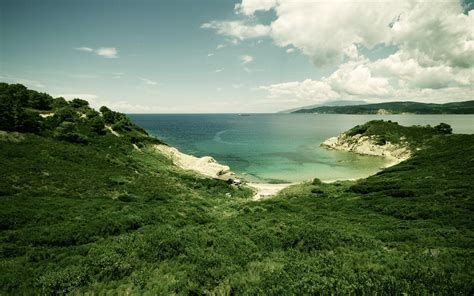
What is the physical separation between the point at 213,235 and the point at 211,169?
33648 mm

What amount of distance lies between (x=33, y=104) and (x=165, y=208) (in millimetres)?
49660

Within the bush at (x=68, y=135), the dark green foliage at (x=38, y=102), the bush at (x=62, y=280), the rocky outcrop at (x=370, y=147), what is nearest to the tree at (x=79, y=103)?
the dark green foliage at (x=38, y=102)

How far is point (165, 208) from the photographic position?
21.8 meters

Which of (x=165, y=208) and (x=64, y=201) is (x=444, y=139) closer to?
(x=165, y=208)

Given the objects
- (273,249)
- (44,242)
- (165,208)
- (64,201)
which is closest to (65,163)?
(64,201)

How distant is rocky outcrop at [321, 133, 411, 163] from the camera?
233ft

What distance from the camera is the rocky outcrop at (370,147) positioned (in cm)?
7109

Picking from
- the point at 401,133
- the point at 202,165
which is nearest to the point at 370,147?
the point at 401,133

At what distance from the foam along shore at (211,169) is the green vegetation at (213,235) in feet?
23.9

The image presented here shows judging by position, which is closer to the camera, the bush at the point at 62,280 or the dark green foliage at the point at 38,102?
the bush at the point at 62,280

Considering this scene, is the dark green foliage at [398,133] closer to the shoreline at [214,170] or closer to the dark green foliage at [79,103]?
the shoreline at [214,170]

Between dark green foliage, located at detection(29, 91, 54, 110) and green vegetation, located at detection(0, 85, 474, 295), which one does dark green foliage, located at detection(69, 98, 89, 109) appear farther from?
green vegetation, located at detection(0, 85, 474, 295)

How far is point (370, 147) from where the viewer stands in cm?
8000

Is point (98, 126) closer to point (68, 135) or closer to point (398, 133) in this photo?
point (68, 135)
